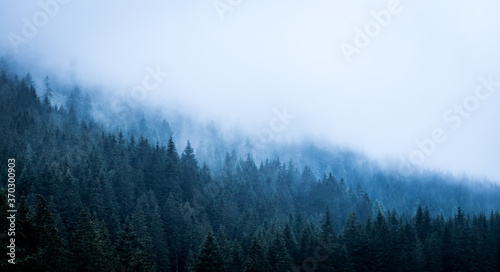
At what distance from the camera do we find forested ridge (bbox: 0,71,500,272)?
54.8 meters

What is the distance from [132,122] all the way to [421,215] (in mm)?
134955

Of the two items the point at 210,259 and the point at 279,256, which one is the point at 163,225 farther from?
the point at 210,259

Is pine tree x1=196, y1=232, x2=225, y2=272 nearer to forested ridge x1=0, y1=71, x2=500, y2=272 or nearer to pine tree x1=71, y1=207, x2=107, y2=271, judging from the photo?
forested ridge x1=0, y1=71, x2=500, y2=272

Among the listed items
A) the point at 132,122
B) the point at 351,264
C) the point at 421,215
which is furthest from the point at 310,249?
the point at 132,122

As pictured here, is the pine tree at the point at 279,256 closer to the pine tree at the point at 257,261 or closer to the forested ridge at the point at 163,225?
the forested ridge at the point at 163,225

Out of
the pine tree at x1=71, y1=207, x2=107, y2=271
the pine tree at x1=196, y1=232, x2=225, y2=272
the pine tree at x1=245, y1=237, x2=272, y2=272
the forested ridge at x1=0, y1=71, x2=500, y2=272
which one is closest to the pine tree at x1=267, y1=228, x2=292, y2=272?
the forested ridge at x1=0, y1=71, x2=500, y2=272

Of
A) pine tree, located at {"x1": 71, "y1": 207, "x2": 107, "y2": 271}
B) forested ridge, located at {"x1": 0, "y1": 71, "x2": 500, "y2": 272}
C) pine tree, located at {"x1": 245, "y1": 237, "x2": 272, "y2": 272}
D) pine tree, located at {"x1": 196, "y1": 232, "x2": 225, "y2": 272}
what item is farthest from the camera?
pine tree, located at {"x1": 245, "y1": 237, "x2": 272, "y2": 272}

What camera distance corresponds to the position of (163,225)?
8212cm

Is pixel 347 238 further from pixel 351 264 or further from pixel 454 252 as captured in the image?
pixel 454 252

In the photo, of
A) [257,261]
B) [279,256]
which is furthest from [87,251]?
[279,256]

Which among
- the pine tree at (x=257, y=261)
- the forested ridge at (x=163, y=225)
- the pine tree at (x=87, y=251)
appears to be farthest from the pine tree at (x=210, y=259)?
the pine tree at (x=87, y=251)

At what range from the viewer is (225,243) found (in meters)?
71.5

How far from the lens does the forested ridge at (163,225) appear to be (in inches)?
2156

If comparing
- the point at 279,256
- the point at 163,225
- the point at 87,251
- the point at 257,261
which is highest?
the point at 163,225
